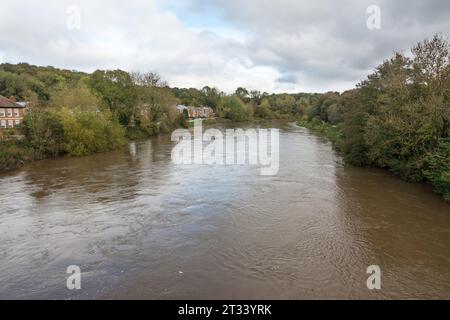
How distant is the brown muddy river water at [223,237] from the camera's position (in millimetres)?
8500

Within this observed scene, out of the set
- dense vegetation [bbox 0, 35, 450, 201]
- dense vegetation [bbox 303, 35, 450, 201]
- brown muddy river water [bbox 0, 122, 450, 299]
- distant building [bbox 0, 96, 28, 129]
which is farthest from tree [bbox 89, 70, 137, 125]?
dense vegetation [bbox 303, 35, 450, 201]

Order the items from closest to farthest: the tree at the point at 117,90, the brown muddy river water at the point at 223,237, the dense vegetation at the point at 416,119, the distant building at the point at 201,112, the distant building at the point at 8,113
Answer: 1. the brown muddy river water at the point at 223,237
2. the dense vegetation at the point at 416,119
3. the tree at the point at 117,90
4. the distant building at the point at 8,113
5. the distant building at the point at 201,112

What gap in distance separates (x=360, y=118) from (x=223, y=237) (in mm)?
17170

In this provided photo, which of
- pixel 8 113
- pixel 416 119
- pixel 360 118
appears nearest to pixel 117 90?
pixel 8 113

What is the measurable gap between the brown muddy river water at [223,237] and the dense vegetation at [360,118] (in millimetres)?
A: 2040

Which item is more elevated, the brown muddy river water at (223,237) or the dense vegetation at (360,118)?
the dense vegetation at (360,118)

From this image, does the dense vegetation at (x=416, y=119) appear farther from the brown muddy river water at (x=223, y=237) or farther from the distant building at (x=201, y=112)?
the distant building at (x=201, y=112)

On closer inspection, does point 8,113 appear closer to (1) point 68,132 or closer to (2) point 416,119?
(1) point 68,132

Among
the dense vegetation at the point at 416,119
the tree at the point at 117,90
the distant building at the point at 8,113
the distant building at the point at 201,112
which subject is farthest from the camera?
the distant building at the point at 201,112

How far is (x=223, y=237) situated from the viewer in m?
11.5

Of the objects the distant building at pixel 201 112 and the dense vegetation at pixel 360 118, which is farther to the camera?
the distant building at pixel 201 112

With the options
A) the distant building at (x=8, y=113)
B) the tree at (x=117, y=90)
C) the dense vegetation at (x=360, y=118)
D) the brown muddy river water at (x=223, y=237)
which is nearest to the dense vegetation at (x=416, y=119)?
the dense vegetation at (x=360, y=118)

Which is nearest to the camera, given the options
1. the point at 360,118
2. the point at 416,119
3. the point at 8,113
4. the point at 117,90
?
the point at 416,119
